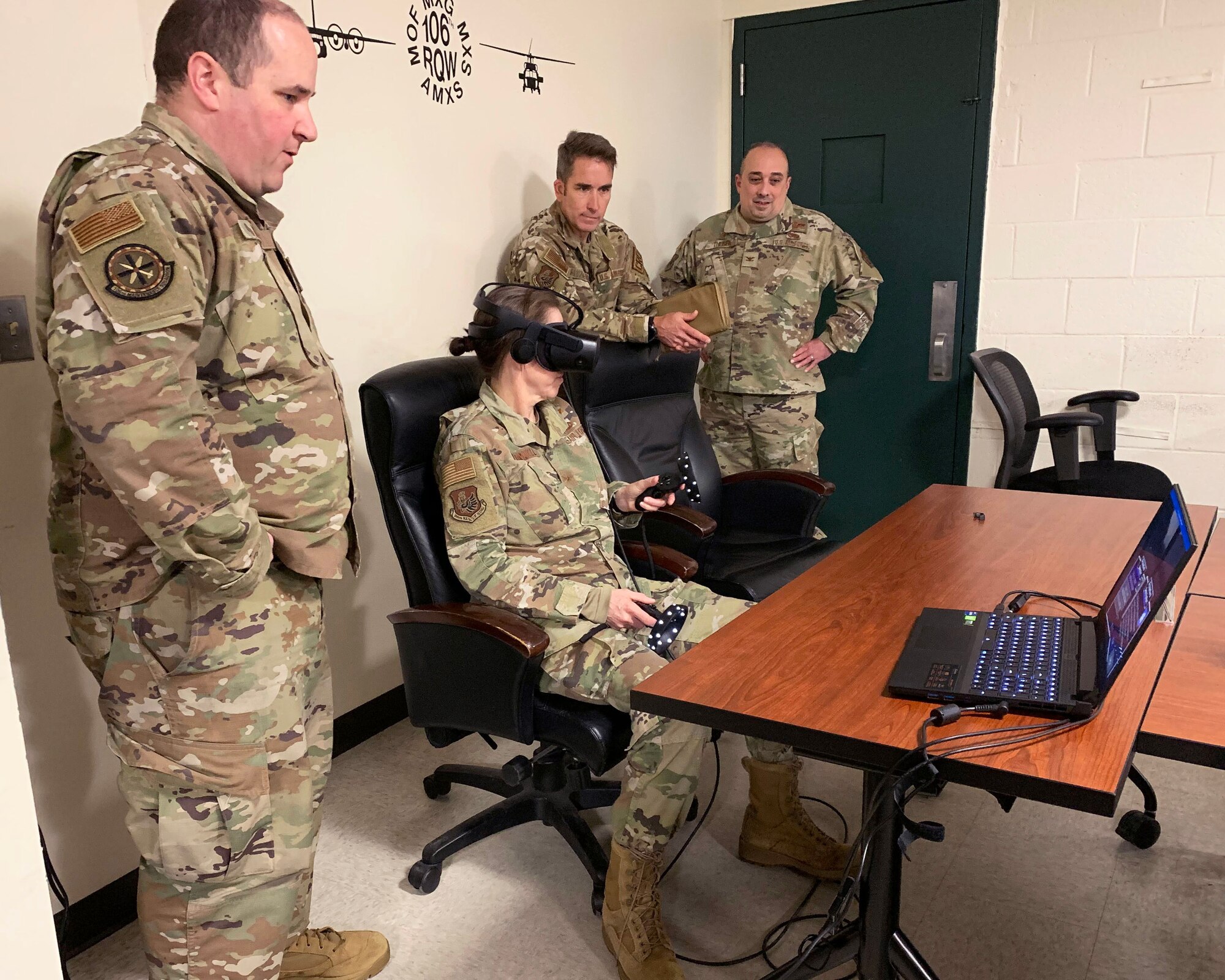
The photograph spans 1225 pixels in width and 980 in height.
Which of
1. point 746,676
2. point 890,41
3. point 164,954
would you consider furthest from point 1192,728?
point 890,41

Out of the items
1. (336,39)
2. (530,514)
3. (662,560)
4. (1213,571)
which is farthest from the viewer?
(336,39)

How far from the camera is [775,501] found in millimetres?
2826

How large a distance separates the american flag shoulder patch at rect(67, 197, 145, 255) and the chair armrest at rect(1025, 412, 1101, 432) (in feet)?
9.08

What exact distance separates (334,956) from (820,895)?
36.8 inches

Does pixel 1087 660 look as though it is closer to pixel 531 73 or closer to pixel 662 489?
pixel 662 489

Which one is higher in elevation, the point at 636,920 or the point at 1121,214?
the point at 1121,214

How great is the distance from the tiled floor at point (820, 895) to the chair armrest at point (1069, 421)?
1.14m

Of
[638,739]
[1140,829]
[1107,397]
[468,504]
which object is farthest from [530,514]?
[1107,397]

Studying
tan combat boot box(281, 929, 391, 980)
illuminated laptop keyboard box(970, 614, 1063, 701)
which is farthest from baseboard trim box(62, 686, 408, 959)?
illuminated laptop keyboard box(970, 614, 1063, 701)

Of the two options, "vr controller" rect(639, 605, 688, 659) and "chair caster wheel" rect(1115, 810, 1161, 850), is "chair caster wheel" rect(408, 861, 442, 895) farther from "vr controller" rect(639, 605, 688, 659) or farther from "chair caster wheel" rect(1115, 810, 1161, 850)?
"chair caster wheel" rect(1115, 810, 1161, 850)

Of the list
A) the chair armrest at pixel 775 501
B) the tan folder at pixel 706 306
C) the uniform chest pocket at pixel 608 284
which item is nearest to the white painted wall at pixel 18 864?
the chair armrest at pixel 775 501

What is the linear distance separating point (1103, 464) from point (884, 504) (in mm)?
909

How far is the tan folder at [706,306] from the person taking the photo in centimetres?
288

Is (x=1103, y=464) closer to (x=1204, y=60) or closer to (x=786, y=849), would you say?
A: (x=1204, y=60)
